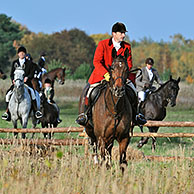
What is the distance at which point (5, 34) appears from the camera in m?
81.4

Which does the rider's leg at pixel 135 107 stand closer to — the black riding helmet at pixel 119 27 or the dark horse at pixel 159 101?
the black riding helmet at pixel 119 27

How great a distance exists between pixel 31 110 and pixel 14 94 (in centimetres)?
94

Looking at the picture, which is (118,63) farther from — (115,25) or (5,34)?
(5,34)

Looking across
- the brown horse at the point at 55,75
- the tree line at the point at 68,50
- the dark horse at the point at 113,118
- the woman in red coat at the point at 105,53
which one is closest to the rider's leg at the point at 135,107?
the woman in red coat at the point at 105,53

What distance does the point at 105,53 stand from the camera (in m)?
9.35

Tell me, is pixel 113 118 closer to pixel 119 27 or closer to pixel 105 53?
pixel 105 53

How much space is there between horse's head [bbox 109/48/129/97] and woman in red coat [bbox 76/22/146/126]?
2.12 ft

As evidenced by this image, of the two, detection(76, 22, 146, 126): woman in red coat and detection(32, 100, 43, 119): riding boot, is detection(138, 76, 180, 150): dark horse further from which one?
detection(76, 22, 146, 126): woman in red coat

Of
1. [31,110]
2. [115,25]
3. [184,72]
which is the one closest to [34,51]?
[184,72]

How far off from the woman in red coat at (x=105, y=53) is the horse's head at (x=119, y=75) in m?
0.65

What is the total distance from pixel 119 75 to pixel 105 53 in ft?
4.54

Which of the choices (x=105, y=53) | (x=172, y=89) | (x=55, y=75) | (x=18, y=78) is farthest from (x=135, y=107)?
(x=55, y=75)

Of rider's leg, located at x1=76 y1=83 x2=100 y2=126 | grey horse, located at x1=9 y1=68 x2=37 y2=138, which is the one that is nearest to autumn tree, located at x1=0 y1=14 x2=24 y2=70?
grey horse, located at x1=9 y1=68 x2=37 y2=138

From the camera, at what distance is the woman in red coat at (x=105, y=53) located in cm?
906
